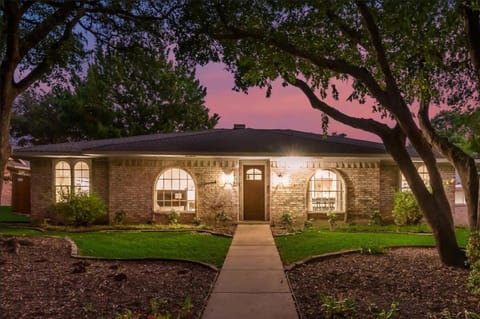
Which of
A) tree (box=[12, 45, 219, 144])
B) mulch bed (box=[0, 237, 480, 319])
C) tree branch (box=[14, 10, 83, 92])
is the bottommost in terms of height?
mulch bed (box=[0, 237, 480, 319])

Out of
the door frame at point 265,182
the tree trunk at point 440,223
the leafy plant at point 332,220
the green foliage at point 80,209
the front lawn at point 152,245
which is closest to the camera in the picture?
the tree trunk at point 440,223

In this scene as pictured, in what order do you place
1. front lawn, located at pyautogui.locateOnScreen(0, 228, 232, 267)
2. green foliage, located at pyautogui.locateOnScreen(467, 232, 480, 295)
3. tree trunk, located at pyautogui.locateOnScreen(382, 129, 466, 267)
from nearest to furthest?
green foliage, located at pyautogui.locateOnScreen(467, 232, 480, 295) < tree trunk, located at pyautogui.locateOnScreen(382, 129, 466, 267) < front lawn, located at pyautogui.locateOnScreen(0, 228, 232, 267)

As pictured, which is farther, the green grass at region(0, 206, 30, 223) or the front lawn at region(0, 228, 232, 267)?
the green grass at region(0, 206, 30, 223)

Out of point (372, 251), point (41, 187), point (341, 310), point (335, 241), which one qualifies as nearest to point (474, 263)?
point (341, 310)

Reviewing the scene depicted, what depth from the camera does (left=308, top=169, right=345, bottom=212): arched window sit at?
1505 centimetres

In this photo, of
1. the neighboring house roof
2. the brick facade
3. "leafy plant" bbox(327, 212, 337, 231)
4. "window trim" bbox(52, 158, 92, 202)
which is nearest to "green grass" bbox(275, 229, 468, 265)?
"leafy plant" bbox(327, 212, 337, 231)

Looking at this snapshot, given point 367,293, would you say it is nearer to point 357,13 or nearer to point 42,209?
point 357,13

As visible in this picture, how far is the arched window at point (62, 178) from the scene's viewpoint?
14758mm

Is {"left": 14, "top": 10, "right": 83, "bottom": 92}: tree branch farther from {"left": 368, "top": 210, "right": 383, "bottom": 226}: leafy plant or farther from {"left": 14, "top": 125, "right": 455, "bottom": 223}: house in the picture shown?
{"left": 368, "top": 210, "right": 383, "bottom": 226}: leafy plant

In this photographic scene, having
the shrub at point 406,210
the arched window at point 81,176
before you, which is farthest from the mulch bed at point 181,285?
the arched window at point 81,176

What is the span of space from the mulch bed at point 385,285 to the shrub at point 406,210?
4919 mm

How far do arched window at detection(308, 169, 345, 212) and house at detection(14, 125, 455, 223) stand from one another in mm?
37

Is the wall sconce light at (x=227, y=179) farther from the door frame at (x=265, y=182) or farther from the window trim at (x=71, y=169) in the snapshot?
the window trim at (x=71, y=169)

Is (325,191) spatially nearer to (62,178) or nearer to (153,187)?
(153,187)
